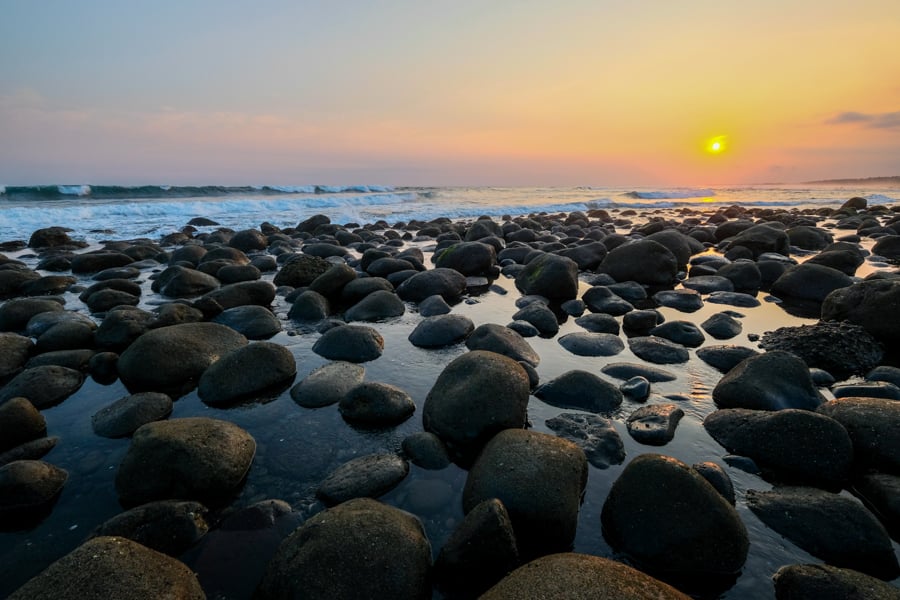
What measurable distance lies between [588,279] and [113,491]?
24.8 feet

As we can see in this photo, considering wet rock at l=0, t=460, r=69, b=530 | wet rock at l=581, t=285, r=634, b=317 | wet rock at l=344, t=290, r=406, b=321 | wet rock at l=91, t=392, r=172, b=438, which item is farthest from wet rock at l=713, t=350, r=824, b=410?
wet rock at l=0, t=460, r=69, b=530

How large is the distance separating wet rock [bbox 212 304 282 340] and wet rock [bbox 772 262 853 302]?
7596 millimetres

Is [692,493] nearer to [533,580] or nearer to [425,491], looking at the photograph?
[533,580]

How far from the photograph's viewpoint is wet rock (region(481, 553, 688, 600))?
5.57ft

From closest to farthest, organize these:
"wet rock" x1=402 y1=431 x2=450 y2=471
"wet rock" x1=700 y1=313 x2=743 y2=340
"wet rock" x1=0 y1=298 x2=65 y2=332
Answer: "wet rock" x1=402 y1=431 x2=450 y2=471, "wet rock" x1=700 y1=313 x2=743 y2=340, "wet rock" x1=0 y1=298 x2=65 y2=332

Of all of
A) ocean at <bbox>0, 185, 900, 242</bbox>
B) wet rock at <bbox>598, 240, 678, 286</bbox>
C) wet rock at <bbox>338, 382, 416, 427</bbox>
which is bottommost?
wet rock at <bbox>338, 382, 416, 427</bbox>

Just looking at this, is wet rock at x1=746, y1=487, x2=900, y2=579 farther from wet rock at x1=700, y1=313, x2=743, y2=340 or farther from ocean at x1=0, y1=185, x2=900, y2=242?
ocean at x1=0, y1=185, x2=900, y2=242

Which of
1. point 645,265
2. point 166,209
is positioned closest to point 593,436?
point 645,265

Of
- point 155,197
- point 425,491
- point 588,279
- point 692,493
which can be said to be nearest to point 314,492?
point 425,491

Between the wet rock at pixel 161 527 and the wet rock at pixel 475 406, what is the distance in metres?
1.55

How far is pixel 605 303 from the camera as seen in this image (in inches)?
260

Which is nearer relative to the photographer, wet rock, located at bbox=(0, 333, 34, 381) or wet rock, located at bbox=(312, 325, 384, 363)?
wet rock, located at bbox=(0, 333, 34, 381)

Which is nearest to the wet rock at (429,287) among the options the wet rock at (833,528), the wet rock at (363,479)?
the wet rock at (363,479)

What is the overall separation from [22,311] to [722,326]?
8.87 m
